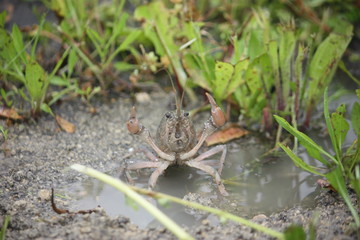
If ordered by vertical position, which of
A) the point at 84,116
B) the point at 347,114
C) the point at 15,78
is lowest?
the point at 347,114

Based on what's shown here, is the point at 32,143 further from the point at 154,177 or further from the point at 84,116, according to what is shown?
the point at 154,177

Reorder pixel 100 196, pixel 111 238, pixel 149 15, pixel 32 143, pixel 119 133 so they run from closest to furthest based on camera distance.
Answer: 1. pixel 111 238
2. pixel 100 196
3. pixel 32 143
4. pixel 119 133
5. pixel 149 15

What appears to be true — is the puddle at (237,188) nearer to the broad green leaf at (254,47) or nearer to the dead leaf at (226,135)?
the dead leaf at (226,135)

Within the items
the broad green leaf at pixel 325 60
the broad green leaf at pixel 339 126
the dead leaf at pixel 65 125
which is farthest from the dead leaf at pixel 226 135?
the dead leaf at pixel 65 125

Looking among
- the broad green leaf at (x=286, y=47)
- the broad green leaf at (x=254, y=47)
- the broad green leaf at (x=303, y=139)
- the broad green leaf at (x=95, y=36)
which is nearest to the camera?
the broad green leaf at (x=303, y=139)

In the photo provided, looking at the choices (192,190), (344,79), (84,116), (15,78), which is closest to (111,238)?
(192,190)

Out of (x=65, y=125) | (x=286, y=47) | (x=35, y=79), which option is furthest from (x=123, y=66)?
(x=286, y=47)

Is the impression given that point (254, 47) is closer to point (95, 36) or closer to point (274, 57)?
point (274, 57)
